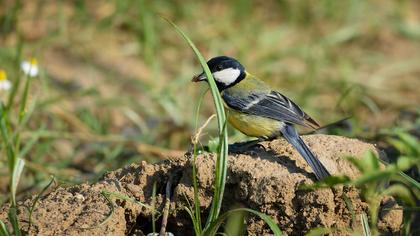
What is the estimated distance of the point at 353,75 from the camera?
757cm

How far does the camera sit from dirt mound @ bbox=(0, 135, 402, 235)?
334 cm

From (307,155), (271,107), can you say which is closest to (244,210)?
(307,155)

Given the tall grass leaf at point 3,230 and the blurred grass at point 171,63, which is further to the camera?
the blurred grass at point 171,63

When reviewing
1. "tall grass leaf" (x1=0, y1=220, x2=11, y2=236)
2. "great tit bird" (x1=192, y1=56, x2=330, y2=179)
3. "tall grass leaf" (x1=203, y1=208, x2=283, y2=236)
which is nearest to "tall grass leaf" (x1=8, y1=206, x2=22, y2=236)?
"tall grass leaf" (x1=0, y1=220, x2=11, y2=236)

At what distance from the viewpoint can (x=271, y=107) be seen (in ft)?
14.1

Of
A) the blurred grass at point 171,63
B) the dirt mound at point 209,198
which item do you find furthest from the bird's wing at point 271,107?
the blurred grass at point 171,63

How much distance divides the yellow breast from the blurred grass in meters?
1.35

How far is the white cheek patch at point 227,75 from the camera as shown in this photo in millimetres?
4543

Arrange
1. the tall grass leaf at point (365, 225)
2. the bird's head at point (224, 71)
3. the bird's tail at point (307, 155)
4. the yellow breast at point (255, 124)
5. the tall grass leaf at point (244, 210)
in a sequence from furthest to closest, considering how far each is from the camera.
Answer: the bird's head at point (224, 71)
the yellow breast at point (255, 124)
the bird's tail at point (307, 155)
the tall grass leaf at point (365, 225)
the tall grass leaf at point (244, 210)

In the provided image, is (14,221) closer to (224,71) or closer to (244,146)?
(244,146)

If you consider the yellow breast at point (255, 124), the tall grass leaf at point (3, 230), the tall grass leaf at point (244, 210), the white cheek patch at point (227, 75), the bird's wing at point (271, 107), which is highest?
the white cheek patch at point (227, 75)

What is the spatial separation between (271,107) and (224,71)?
0.40m

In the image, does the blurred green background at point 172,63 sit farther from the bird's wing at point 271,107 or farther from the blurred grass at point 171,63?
the bird's wing at point 271,107

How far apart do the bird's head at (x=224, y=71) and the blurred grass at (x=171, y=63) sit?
1149 millimetres
